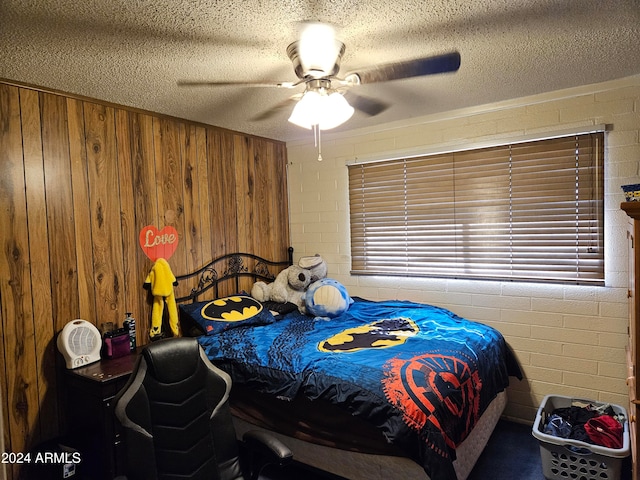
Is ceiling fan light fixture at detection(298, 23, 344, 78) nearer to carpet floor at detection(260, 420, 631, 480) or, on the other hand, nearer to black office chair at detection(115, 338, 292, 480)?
black office chair at detection(115, 338, 292, 480)

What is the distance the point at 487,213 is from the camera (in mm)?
3152

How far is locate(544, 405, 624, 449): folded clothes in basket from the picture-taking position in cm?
223

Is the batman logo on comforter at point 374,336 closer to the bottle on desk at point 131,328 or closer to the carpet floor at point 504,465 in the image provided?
the carpet floor at point 504,465

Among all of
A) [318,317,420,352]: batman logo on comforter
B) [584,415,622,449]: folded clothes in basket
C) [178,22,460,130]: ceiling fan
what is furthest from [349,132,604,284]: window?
[178,22,460,130]: ceiling fan

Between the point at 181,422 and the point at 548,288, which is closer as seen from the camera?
the point at 181,422

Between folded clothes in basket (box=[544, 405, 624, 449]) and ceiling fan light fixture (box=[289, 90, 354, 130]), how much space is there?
7.12ft

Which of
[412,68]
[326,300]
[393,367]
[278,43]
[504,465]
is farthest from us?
[326,300]

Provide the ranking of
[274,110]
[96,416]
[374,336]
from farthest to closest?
[274,110]
[374,336]
[96,416]

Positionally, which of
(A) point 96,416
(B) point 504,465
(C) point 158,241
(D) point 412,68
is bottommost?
(B) point 504,465

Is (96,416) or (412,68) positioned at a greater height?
(412,68)

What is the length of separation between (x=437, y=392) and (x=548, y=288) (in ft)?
4.90

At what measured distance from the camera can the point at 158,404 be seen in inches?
66.6

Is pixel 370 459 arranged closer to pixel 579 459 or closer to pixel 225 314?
pixel 579 459

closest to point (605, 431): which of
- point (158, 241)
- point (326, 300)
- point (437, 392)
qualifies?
point (437, 392)
